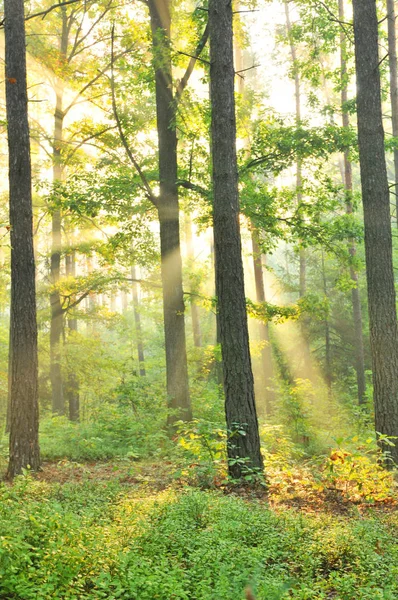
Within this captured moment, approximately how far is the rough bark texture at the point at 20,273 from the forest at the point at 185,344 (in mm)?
33

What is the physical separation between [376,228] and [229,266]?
3.00 meters

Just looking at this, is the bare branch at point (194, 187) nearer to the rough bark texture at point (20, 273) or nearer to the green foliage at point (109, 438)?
the rough bark texture at point (20, 273)

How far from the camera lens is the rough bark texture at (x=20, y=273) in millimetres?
8586

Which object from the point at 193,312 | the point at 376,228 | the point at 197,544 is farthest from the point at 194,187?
the point at 193,312

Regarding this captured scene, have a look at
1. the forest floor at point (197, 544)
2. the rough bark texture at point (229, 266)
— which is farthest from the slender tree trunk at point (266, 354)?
the forest floor at point (197, 544)


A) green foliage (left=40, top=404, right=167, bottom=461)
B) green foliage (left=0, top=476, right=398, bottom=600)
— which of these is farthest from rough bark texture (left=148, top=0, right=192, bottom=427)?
green foliage (left=0, top=476, right=398, bottom=600)

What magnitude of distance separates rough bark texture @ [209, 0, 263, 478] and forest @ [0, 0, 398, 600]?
3cm

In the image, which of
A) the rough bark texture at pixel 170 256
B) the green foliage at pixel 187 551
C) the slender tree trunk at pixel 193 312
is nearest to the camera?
the green foliage at pixel 187 551

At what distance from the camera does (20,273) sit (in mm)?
8805

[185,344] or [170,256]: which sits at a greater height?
[170,256]

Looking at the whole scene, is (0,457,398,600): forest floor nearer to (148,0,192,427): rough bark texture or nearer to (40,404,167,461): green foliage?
(40,404,167,461): green foliage

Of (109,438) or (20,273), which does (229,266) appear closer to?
(20,273)

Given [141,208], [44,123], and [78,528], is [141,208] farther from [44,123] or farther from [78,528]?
[78,528]

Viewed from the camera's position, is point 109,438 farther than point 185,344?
No
